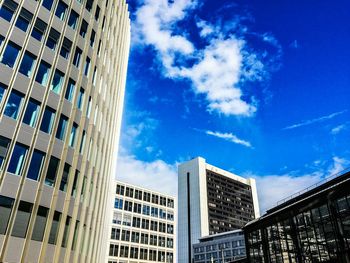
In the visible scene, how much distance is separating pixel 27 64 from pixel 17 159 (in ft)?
29.1

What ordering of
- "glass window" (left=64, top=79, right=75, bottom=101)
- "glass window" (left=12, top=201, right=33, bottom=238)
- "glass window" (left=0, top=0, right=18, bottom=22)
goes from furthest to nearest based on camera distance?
"glass window" (left=64, top=79, right=75, bottom=101) → "glass window" (left=0, top=0, right=18, bottom=22) → "glass window" (left=12, top=201, right=33, bottom=238)

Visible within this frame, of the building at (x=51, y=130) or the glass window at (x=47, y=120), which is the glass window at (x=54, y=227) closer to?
the building at (x=51, y=130)

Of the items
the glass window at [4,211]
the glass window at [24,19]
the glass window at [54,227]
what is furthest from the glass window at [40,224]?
the glass window at [24,19]

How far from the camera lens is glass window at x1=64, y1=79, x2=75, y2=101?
2989 centimetres

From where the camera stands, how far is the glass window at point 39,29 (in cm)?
2876

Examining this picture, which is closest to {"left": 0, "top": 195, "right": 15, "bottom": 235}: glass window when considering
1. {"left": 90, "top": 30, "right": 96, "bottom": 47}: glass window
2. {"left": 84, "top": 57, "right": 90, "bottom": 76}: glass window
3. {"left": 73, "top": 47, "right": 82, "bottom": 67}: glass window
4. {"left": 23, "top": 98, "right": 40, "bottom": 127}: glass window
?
{"left": 23, "top": 98, "right": 40, "bottom": 127}: glass window

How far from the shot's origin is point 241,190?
195875 mm

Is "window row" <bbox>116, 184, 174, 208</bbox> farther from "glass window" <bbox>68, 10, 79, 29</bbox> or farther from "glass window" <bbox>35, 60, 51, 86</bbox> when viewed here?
"glass window" <bbox>35, 60, 51, 86</bbox>

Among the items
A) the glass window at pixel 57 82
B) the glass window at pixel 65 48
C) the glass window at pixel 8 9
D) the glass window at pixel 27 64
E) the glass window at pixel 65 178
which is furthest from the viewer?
the glass window at pixel 65 48

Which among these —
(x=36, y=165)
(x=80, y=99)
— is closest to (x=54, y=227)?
(x=36, y=165)

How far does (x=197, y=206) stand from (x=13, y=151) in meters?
152

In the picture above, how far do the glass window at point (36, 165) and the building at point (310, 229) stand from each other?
30.0 metres

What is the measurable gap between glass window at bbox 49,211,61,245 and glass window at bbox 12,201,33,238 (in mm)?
2470

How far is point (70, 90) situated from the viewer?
3045 centimetres
